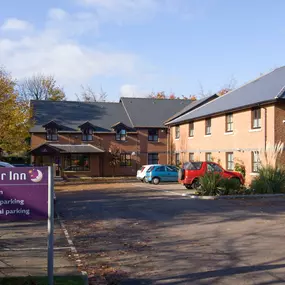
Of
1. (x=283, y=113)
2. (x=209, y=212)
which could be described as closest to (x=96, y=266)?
(x=209, y=212)

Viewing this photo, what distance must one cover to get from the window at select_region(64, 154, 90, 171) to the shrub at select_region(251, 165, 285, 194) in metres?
24.5

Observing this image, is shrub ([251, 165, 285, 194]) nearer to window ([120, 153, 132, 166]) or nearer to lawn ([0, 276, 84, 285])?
lawn ([0, 276, 84, 285])

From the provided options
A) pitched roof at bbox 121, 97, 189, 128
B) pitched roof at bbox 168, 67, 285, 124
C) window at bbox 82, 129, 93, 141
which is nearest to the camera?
pitched roof at bbox 168, 67, 285, 124

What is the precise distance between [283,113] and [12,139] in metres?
18.0

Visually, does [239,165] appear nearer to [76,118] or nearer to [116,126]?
[116,126]

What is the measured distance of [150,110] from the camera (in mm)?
48375

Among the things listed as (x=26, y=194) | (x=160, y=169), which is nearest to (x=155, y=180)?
(x=160, y=169)

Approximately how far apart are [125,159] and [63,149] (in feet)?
22.2

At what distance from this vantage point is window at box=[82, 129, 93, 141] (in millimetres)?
44184

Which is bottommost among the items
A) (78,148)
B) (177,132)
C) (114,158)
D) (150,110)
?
(114,158)

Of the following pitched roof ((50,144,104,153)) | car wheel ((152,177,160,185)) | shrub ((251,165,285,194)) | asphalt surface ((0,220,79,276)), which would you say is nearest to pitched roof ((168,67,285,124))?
shrub ((251,165,285,194))

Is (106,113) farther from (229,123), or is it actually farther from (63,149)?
(229,123)

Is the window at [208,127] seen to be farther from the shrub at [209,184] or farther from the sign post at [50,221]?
the sign post at [50,221]

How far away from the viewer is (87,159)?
142 feet
